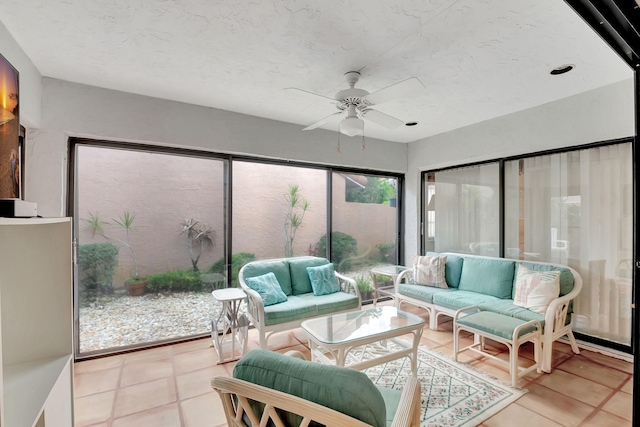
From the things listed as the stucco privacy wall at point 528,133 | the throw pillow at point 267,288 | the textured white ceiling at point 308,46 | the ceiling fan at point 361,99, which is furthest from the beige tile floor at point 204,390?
the textured white ceiling at point 308,46

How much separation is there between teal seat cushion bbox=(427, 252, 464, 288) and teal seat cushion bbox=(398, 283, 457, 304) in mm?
132

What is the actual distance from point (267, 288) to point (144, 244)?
142 cm

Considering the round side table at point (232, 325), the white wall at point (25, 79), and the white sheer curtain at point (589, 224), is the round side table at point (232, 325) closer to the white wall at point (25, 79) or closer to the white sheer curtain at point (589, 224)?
the white wall at point (25, 79)

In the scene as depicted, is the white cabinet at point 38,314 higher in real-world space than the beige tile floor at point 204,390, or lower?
higher

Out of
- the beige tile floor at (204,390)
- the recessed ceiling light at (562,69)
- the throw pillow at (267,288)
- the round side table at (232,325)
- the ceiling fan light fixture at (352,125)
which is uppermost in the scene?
the recessed ceiling light at (562,69)

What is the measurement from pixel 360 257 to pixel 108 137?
3.63 m

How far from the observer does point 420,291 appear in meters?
3.75

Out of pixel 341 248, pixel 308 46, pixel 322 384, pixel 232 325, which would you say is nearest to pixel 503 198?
pixel 341 248

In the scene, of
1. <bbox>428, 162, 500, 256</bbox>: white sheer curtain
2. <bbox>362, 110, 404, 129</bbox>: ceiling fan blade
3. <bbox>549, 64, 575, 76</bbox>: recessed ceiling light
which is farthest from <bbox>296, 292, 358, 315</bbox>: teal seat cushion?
<bbox>549, 64, 575, 76</bbox>: recessed ceiling light

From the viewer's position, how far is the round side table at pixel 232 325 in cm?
298

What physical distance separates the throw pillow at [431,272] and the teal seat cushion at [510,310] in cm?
76

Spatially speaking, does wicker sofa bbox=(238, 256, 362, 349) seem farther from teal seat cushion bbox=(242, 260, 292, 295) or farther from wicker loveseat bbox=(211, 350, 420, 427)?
wicker loveseat bbox=(211, 350, 420, 427)

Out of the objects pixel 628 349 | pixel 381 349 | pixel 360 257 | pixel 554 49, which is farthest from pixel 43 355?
pixel 628 349

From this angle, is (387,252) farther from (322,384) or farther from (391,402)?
(322,384)
